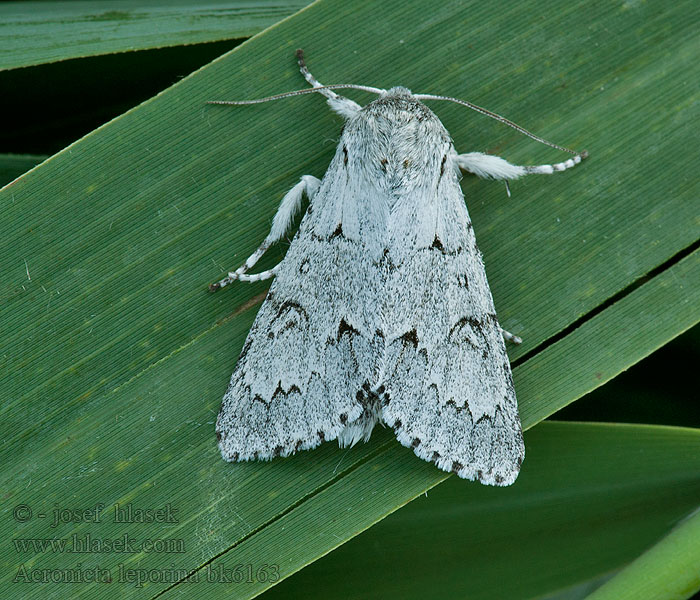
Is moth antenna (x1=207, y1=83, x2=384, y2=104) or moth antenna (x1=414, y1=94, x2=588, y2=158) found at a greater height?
moth antenna (x1=207, y1=83, x2=384, y2=104)

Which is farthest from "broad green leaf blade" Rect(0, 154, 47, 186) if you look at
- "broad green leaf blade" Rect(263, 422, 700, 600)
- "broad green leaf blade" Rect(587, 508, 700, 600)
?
"broad green leaf blade" Rect(587, 508, 700, 600)

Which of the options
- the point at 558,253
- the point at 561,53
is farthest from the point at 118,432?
the point at 561,53

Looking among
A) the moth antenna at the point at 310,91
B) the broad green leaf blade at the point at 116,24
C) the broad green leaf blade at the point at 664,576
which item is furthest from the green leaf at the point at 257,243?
the broad green leaf blade at the point at 664,576

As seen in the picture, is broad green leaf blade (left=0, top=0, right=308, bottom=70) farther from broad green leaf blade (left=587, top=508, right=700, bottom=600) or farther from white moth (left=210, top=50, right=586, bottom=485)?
broad green leaf blade (left=587, top=508, right=700, bottom=600)

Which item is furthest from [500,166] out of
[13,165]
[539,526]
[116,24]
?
[13,165]

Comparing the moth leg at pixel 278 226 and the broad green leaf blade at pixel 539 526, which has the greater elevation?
the moth leg at pixel 278 226

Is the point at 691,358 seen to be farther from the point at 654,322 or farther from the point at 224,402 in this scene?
the point at 224,402

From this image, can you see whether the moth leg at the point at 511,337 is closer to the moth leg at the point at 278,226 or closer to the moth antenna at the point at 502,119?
the moth antenna at the point at 502,119
